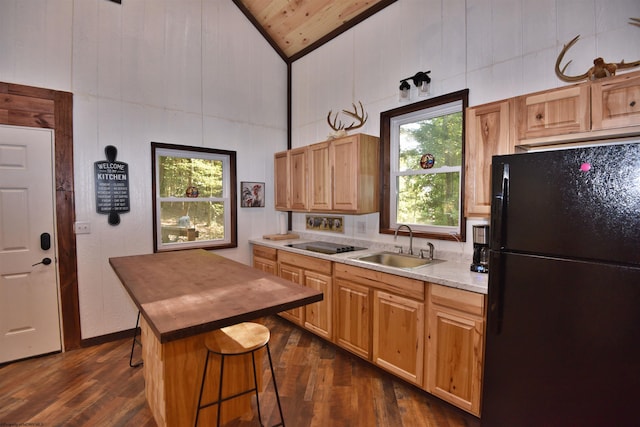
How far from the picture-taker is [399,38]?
123 inches

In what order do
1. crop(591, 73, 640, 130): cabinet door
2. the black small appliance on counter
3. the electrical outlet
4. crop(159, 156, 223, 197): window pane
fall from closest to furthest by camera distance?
1. crop(591, 73, 640, 130): cabinet door
2. the black small appliance on counter
3. the electrical outlet
4. crop(159, 156, 223, 197): window pane

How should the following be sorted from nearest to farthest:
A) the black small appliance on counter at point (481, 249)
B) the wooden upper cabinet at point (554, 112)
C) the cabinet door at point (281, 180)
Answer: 1. the wooden upper cabinet at point (554, 112)
2. the black small appliance on counter at point (481, 249)
3. the cabinet door at point (281, 180)

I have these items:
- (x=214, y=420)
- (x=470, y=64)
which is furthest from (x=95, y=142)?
(x=470, y=64)

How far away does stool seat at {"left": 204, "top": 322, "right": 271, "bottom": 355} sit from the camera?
5.36 feet

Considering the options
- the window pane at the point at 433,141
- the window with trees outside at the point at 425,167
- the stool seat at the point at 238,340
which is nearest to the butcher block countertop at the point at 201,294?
the stool seat at the point at 238,340

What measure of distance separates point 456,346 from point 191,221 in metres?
3.12

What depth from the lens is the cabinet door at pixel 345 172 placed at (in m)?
→ 3.14

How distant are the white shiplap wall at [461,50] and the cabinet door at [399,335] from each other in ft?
2.38

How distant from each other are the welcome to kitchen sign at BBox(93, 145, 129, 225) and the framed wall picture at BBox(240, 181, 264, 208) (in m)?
1.31

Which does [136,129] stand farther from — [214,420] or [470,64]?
[470,64]

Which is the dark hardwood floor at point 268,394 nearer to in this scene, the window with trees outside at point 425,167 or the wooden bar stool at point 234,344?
the wooden bar stool at point 234,344

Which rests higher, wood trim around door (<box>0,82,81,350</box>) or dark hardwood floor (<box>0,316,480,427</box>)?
wood trim around door (<box>0,82,81,350</box>)

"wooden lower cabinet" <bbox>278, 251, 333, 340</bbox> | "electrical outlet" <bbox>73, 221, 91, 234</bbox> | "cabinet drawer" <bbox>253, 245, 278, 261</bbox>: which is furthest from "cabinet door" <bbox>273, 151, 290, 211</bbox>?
"electrical outlet" <bbox>73, 221, 91, 234</bbox>

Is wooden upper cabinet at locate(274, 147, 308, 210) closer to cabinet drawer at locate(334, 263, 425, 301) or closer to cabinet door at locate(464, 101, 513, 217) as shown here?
cabinet drawer at locate(334, 263, 425, 301)
